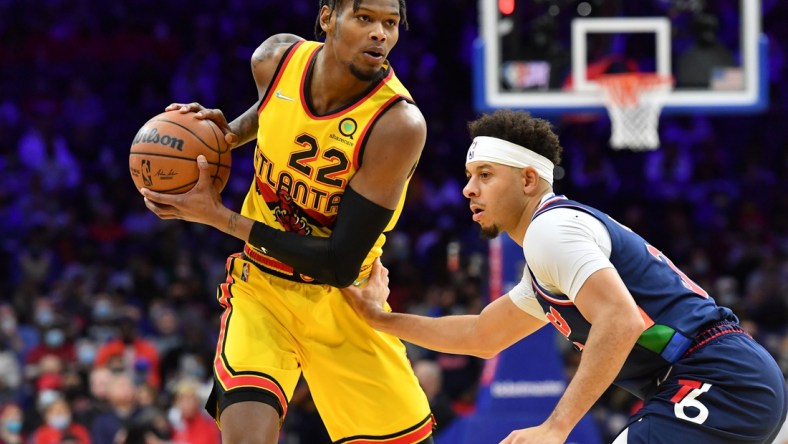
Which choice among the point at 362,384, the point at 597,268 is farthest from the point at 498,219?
the point at 362,384

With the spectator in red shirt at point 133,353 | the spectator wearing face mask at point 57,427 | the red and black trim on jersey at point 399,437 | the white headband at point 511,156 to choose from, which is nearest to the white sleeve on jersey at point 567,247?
the white headband at point 511,156

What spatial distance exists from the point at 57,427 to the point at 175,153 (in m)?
5.70

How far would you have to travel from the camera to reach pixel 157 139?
4.32 m

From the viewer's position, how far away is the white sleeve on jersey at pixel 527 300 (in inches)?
164

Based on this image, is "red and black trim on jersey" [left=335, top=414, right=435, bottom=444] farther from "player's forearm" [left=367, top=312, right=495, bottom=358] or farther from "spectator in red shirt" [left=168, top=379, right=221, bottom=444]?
"spectator in red shirt" [left=168, top=379, right=221, bottom=444]

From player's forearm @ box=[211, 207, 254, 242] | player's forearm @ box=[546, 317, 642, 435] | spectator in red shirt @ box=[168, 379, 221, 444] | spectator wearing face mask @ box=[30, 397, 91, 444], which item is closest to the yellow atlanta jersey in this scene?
player's forearm @ box=[211, 207, 254, 242]

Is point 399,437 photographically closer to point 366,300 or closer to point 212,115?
point 366,300

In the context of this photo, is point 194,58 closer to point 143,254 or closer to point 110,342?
point 143,254

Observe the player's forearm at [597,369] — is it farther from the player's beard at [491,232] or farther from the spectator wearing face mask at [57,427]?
the spectator wearing face mask at [57,427]

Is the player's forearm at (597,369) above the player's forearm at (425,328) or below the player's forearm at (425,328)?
above

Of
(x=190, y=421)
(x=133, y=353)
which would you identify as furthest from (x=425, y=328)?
(x=133, y=353)

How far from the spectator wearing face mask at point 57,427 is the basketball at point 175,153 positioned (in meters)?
5.17

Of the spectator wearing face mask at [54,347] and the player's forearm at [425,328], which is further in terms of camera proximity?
the spectator wearing face mask at [54,347]

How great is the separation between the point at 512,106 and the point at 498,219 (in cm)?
504
